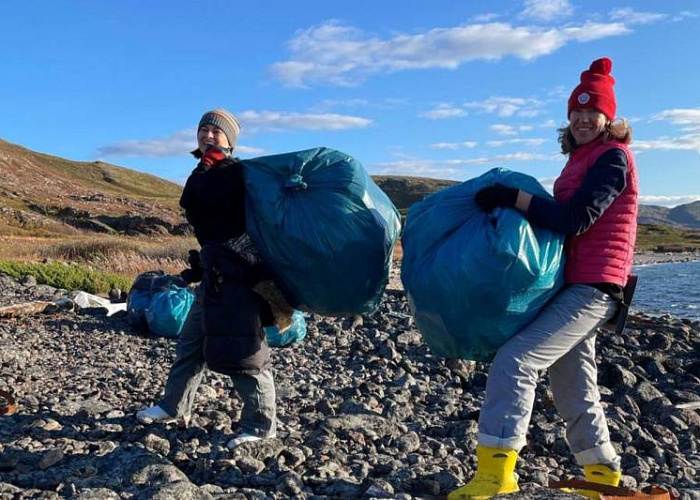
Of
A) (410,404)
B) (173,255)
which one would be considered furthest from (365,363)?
(173,255)

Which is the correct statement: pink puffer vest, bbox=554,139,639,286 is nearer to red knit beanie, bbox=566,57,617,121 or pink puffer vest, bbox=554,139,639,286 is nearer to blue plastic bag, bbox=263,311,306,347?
red knit beanie, bbox=566,57,617,121

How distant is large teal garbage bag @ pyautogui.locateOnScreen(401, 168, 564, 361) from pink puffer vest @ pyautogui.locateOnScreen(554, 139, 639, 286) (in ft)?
0.27

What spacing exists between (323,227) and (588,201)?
4.16 ft

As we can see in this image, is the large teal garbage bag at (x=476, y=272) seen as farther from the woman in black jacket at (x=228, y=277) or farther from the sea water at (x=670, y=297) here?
the sea water at (x=670, y=297)

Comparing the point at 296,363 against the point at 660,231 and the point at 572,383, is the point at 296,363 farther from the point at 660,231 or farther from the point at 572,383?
the point at 660,231

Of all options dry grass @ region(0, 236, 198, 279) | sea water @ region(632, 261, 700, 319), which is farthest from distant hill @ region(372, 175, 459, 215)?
dry grass @ region(0, 236, 198, 279)

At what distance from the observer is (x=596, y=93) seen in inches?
133

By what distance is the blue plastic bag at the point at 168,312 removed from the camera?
8.05m

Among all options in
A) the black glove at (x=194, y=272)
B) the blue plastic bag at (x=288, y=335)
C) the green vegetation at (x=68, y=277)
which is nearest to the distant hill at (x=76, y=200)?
the green vegetation at (x=68, y=277)

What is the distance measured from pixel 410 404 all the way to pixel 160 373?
2.27 metres

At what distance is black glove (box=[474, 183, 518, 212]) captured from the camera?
3.17 m

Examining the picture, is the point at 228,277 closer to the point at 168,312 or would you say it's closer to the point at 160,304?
the point at 168,312

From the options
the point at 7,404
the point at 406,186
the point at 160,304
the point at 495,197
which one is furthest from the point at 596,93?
the point at 406,186

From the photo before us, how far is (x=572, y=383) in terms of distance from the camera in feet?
11.5
